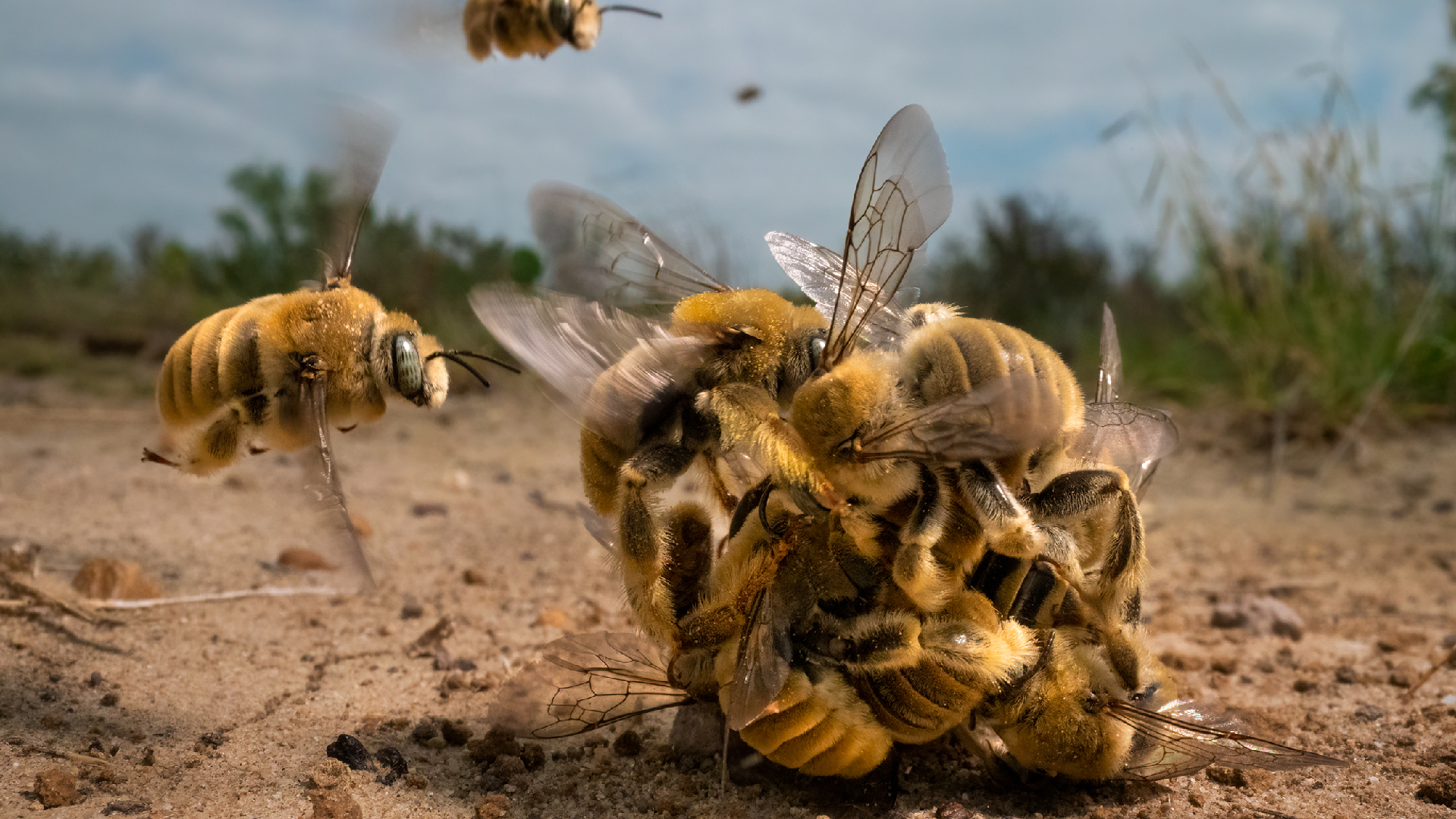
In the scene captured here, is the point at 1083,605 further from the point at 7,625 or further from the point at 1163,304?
the point at 1163,304

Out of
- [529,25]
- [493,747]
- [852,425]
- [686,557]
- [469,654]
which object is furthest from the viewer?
[469,654]

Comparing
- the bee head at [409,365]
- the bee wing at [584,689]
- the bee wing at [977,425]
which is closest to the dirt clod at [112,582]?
the bee head at [409,365]

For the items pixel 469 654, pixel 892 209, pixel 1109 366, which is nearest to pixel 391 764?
pixel 469 654

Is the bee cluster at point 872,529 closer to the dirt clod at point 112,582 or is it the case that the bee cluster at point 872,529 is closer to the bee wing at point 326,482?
the bee wing at point 326,482

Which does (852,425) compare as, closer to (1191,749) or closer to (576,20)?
(1191,749)


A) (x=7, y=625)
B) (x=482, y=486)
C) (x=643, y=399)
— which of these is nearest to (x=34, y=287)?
A: (x=482, y=486)
